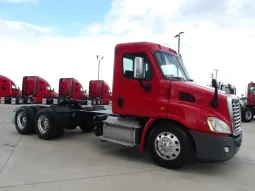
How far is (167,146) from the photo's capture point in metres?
6.20

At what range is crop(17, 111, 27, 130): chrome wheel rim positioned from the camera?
33.0 feet

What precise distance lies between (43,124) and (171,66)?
4.69m

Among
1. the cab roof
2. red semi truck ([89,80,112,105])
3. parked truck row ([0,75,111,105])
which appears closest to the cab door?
the cab roof

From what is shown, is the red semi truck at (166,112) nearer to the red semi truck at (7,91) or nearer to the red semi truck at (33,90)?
the red semi truck at (33,90)

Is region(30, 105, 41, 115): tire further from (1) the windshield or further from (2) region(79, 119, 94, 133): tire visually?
(1) the windshield

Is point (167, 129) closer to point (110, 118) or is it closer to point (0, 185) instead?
point (110, 118)

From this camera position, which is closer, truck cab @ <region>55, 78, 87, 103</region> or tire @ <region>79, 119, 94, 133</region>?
tire @ <region>79, 119, 94, 133</region>

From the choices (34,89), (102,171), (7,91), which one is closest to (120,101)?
(102,171)

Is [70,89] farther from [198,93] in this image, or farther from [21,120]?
[198,93]

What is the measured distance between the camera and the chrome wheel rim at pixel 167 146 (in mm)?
6113

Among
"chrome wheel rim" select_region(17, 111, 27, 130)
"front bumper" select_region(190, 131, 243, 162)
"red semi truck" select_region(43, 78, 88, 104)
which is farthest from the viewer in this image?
"red semi truck" select_region(43, 78, 88, 104)

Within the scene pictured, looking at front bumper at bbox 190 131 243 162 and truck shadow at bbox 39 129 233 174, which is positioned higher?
front bumper at bbox 190 131 243 162

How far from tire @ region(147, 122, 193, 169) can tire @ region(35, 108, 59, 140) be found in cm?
369

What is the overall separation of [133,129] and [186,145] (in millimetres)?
1364
